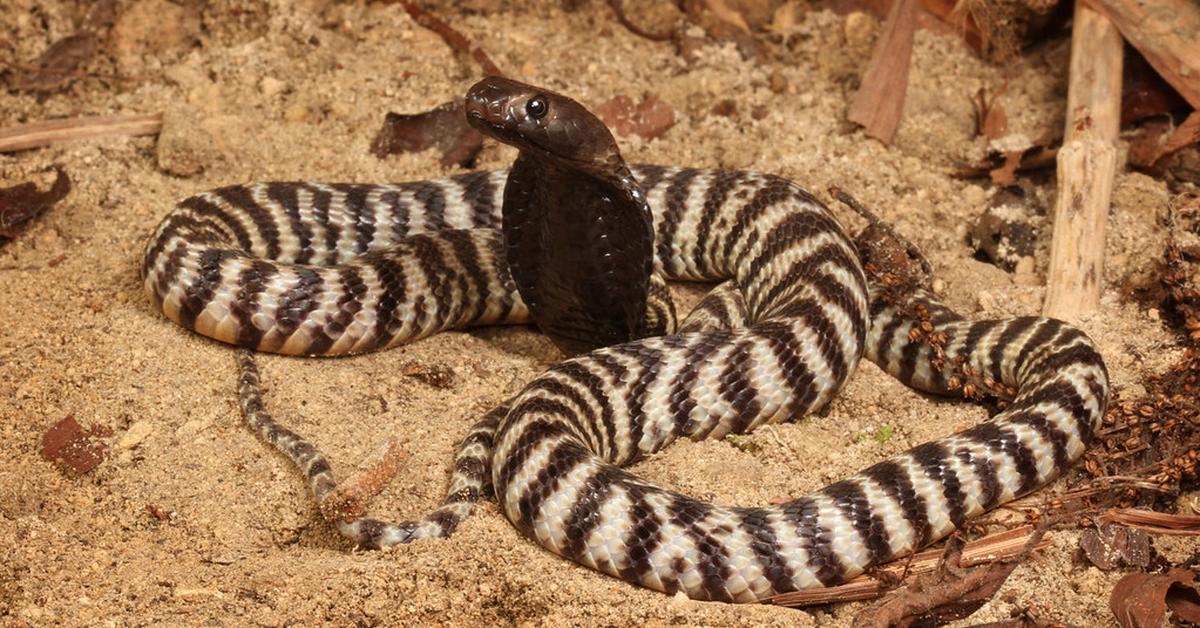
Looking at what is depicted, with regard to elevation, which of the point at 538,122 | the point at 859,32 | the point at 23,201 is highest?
the point at 859,32

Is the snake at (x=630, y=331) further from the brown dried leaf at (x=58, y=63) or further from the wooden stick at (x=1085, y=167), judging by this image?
the brown dried leaf at (x=58, y=63)

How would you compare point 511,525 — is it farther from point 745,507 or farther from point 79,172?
point 79,172

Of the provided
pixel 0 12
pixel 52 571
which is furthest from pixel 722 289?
pixel 0 12

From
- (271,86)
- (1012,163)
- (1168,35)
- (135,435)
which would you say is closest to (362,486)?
(135,435)

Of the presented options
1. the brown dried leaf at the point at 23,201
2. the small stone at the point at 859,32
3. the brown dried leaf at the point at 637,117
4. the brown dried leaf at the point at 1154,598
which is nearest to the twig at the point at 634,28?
the brown dried leaf at the point at 637,117

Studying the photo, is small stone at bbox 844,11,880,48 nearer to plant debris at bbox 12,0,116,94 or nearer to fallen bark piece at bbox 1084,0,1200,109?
fallen bark piece at bbox 1084,0,1200,109

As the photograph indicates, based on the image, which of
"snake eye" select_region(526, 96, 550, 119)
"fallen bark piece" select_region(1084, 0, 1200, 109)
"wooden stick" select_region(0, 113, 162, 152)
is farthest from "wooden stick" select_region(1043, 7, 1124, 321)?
"wooden stick" select_region(0, 113, 162, 152)

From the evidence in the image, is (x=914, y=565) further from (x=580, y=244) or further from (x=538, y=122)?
(x=538, y=122)
